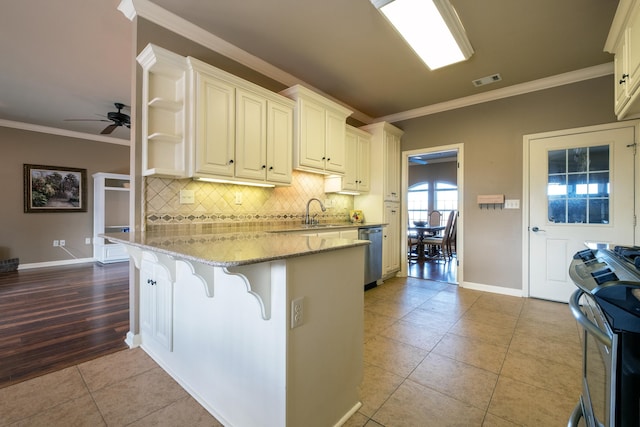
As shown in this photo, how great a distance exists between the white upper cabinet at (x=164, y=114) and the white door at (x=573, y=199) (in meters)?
4.03

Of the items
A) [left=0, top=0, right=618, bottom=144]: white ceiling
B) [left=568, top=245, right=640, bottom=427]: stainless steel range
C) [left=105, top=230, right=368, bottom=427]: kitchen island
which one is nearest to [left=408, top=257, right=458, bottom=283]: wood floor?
[left=0, top=0, right=618, bottom=144]: white ceiling

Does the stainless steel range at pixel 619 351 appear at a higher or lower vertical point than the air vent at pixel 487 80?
lower

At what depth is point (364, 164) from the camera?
14.2 feet

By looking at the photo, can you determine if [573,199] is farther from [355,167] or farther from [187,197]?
[187,197]

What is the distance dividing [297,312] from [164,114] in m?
2.02

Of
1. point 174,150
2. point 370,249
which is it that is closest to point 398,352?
point 370,249

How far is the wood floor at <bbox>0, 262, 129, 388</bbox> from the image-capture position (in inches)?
82.4

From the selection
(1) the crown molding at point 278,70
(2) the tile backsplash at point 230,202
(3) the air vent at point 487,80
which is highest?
(3) the air vent at point 487,80

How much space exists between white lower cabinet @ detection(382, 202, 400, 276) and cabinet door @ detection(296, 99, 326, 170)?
1507mm

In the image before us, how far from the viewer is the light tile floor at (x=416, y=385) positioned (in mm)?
1504

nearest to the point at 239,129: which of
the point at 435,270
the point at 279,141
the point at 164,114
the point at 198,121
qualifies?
the point at 198,121

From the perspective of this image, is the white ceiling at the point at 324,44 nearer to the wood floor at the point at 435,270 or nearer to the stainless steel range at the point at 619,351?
the stainless steel range at the point at 619,351

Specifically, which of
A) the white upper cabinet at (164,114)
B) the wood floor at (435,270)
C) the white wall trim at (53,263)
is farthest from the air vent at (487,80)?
the white wall trim at (53,263)

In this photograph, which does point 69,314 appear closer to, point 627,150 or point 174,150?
point 174,150
